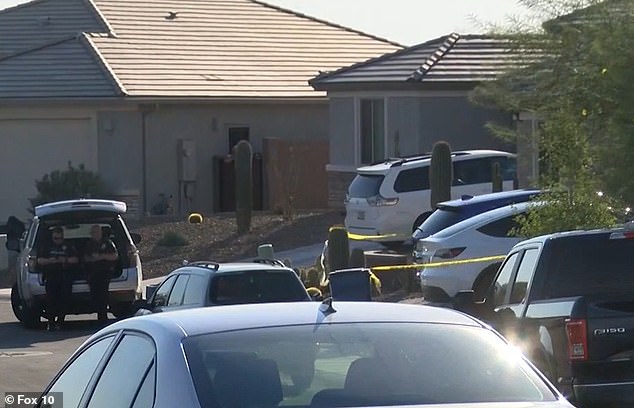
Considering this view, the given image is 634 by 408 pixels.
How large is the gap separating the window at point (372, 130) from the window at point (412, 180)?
19.0ft

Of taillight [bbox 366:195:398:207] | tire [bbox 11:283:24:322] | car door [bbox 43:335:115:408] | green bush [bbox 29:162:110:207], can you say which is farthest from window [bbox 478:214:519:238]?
green bush [bbox 29:162:110:207]

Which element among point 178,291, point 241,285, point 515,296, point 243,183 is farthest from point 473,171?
point 515,296

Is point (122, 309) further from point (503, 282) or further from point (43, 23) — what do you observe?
point (43, 23)

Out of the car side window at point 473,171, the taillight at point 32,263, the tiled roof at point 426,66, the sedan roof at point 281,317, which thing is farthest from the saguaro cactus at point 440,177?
the sedan roof at point 281,317

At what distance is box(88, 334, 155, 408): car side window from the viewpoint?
5.88m

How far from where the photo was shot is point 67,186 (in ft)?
112

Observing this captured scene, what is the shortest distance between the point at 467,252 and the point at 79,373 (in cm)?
1348

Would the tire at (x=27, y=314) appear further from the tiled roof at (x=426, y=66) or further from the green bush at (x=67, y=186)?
the tiled roof at (x=426, y=66)

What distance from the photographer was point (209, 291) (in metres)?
15.6

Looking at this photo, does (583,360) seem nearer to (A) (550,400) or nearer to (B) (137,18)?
(A) (550,400)

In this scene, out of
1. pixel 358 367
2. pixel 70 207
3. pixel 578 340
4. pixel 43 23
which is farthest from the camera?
pixel 43 23

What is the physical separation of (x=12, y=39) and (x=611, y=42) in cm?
3337

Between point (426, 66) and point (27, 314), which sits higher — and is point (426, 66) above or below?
above

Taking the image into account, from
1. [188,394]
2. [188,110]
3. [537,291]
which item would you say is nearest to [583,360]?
[537,291]
